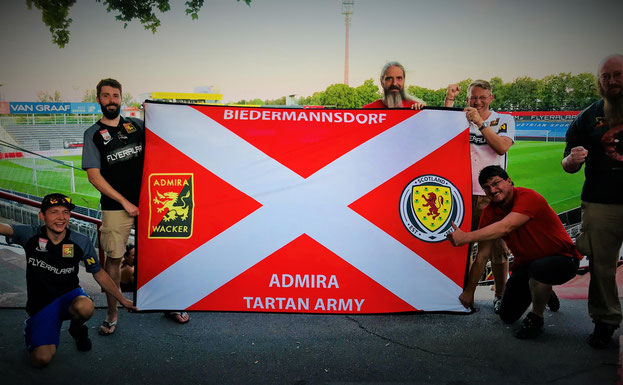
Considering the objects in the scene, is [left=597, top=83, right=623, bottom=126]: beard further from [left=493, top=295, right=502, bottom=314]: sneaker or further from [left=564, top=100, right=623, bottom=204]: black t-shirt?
[left=493, top=295, right=502, bottom=314]: sneaker

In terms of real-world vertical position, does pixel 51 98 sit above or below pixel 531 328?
above

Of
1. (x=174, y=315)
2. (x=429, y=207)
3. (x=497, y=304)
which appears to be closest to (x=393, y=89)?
(x=429, y=207)

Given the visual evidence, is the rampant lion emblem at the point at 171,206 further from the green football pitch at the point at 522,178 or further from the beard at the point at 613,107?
the green football pitch at the point at 522,178

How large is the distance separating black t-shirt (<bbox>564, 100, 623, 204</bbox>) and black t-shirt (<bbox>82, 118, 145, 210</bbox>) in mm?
3217

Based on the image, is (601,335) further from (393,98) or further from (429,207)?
(393,98)

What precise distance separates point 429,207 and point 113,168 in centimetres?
232

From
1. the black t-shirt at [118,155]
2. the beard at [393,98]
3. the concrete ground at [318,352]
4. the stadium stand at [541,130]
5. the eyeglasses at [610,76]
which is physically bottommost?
the concrete ground at [318,352]

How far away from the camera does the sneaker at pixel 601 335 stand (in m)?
2.74

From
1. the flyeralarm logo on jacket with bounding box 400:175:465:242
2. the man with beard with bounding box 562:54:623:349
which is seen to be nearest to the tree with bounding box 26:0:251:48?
the flyeralarm logo on jacket with bounding box 400:175:465:242

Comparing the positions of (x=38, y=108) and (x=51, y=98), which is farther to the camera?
(x=51, y=98)

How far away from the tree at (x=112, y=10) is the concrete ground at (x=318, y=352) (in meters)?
3.60

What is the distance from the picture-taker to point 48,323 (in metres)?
2.59

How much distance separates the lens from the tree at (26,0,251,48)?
197 inches

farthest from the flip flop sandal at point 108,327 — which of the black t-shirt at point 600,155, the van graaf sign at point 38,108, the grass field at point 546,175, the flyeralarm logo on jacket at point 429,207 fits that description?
the van graaf sign at point 38,108
